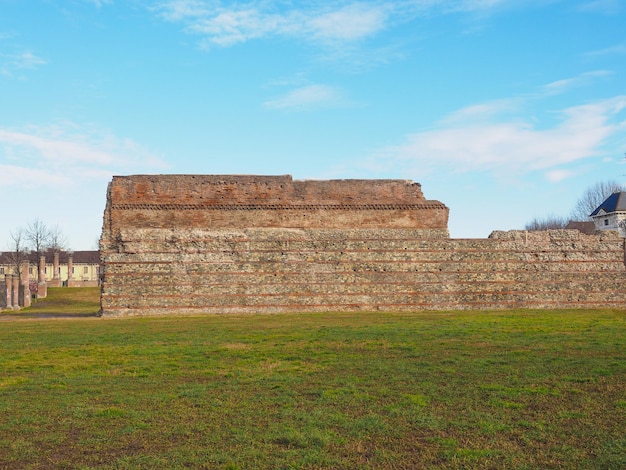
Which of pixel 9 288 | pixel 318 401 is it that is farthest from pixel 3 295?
pixel 318 401

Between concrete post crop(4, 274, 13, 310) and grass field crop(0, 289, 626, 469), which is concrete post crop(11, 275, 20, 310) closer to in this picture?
concrete post crop(4, 274, 13, 310)

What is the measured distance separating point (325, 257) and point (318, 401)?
55.2ft

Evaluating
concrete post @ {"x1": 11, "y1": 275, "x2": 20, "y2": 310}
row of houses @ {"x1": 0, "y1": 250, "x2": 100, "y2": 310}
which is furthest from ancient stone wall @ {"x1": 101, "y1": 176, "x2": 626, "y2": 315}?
concrete post @ {"x1": 11, "y1": 275, "x2": 20, "y2": 310}

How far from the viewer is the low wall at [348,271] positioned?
23.8 meters

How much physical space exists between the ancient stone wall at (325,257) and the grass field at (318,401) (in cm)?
905

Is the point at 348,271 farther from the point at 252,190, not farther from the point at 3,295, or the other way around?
the point at 3,295

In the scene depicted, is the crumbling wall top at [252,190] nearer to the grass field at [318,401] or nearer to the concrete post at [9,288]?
the grass field at [318,401]

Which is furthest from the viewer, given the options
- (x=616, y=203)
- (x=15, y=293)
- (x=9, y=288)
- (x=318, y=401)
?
(x=616, y=203)

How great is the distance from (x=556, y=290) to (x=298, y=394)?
19.8 meters

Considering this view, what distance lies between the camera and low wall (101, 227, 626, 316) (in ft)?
78.2

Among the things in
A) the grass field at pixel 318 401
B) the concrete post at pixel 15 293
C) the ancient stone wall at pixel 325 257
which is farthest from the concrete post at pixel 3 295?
the grass field at pixel 318 401

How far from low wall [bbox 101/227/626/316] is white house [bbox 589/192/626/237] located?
48.0 m

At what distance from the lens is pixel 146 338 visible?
15.1 metres

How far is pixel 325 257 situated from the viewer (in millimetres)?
24516
